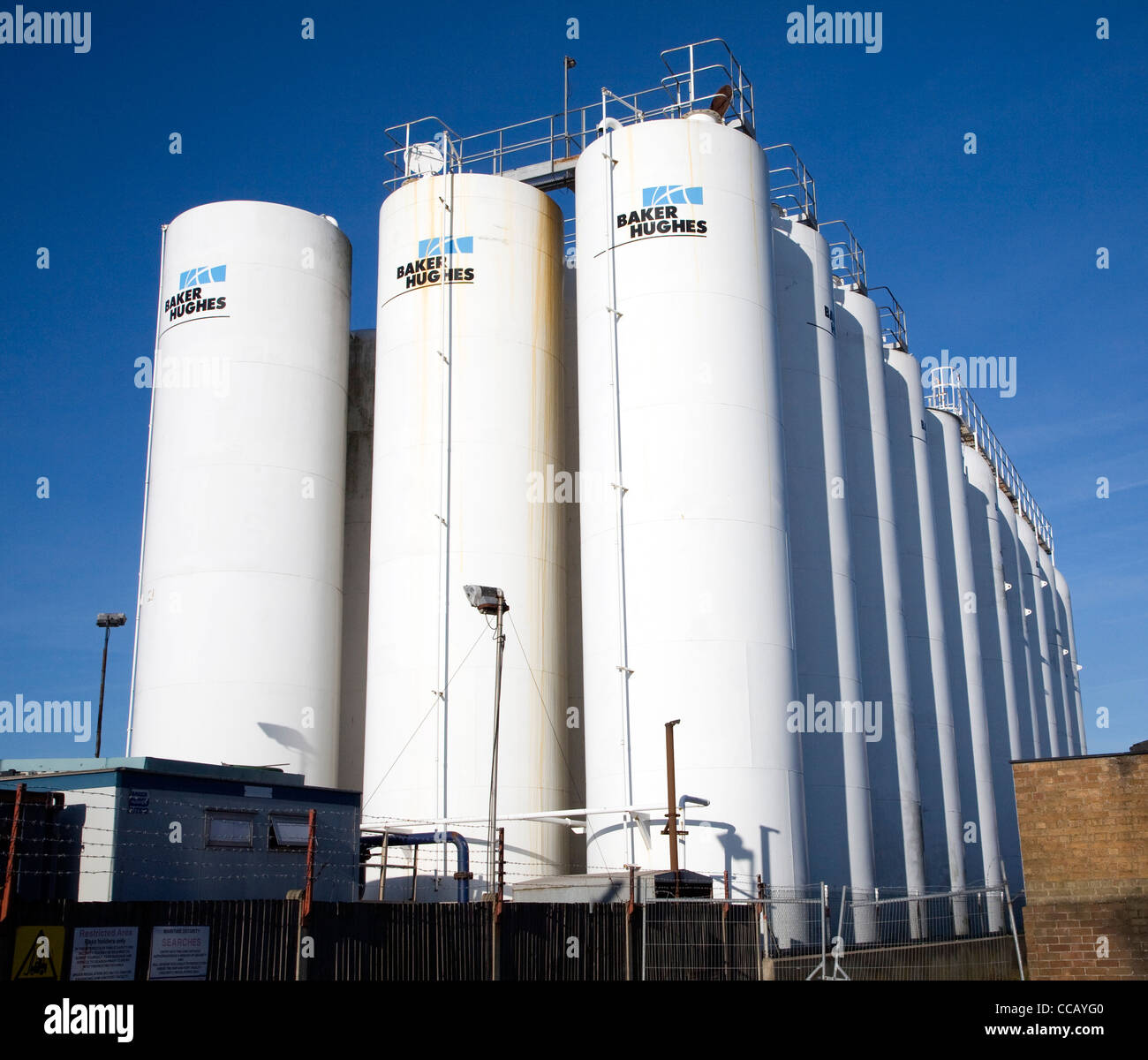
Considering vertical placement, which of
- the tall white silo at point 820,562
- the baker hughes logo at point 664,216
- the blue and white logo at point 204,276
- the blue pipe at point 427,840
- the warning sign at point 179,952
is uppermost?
the blue and white logo at point 204,276

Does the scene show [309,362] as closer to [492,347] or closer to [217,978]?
[492,347]

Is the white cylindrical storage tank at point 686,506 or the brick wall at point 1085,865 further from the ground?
the white cylindrical storage tank at point 686,506

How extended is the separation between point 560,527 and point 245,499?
8.51 m

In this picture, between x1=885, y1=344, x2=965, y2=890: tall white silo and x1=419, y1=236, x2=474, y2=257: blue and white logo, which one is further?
x1=885, y1=344, x2=965, y2=890: tall white silo

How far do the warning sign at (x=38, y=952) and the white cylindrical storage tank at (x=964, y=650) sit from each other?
3236cm

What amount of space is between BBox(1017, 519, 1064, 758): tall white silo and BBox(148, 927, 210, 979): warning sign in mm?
48846

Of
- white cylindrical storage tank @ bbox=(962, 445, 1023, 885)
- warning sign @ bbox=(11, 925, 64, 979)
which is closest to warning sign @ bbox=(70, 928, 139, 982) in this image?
warning sign @ bbox=(11, 925, 64, 979)

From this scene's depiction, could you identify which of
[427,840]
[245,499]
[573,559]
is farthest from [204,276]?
[427,840]

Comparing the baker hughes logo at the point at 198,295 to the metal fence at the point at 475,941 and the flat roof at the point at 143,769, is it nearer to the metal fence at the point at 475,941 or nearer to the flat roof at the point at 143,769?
the flat roof at the point at 143,769

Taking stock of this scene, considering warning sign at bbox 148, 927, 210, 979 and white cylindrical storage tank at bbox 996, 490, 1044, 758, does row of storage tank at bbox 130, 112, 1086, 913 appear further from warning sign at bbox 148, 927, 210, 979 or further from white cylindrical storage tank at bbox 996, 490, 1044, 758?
warning sign at bbox 148, 927, 210, 979

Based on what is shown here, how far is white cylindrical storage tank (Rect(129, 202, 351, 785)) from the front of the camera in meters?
32.9

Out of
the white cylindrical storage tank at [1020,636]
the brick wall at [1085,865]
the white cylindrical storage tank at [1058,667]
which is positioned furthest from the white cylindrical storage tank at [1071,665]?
the brick wall at [1085,865]

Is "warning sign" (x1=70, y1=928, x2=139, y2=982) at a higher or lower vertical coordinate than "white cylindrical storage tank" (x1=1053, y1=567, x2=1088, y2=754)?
lower

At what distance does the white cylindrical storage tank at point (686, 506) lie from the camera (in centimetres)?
2817
